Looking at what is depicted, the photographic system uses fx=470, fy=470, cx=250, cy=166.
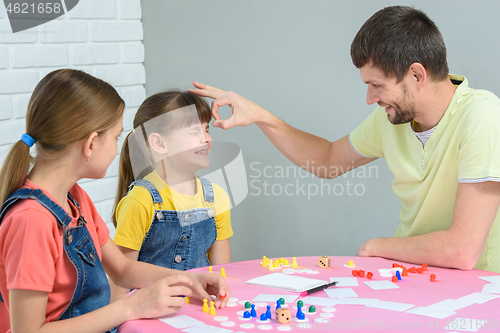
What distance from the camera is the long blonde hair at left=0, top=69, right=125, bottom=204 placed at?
2.98ft

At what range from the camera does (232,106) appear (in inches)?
61.4

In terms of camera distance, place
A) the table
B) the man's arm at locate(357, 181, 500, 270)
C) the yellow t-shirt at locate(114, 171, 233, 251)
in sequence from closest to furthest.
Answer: the table < the man's arm at locate(357, 181, 500, 270) < the yellow t-shirt at locate(114, 171, 233, 251)

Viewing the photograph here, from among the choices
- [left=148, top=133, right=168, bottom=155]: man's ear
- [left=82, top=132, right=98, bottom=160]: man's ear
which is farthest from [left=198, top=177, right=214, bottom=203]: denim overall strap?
[left=82, top=132, right=98, bottom=160]: man's ear

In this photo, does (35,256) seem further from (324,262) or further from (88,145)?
(324,262)

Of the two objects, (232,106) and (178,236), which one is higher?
(232,106)

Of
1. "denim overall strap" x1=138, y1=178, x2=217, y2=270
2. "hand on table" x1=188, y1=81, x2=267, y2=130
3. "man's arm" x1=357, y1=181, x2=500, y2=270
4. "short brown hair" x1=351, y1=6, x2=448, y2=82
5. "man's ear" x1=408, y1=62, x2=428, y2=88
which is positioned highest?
"short brown hair" x1=351, y1=6, x2=448, y2=82

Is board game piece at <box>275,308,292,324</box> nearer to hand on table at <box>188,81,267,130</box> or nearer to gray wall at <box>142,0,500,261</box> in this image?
hand on table at <box>188,81,267,130</box>

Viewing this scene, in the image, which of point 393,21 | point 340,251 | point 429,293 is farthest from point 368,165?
point 429,293

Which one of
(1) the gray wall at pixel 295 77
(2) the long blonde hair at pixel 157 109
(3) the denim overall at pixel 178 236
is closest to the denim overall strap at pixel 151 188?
(3) the denim overall at pixel 178 236

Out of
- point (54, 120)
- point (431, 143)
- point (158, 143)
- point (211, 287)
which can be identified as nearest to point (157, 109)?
point (158, 143)

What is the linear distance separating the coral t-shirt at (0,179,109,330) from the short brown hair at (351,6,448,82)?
0.91 meters

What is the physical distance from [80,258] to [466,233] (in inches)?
35.0

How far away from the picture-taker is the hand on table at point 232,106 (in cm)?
150

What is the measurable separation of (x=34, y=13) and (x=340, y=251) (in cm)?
153
